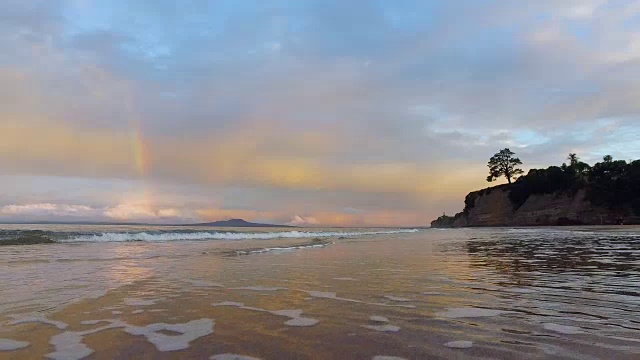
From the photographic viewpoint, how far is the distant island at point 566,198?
75500mm

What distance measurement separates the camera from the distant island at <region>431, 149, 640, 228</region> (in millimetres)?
75500

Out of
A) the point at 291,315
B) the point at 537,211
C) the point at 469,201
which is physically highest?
the point at 469,201

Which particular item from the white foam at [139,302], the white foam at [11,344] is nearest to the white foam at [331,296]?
the white foam at [139,302]

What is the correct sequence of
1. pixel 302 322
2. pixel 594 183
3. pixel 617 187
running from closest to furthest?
pixel 302 322, pixel 617 187, pixel 594 183

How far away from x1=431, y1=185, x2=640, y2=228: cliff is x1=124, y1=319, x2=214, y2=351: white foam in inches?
3101

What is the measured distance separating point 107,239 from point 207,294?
24.5 meters

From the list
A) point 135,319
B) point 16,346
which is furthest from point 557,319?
point 16,346

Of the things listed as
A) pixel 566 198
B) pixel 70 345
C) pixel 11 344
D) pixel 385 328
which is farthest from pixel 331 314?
pixel 566 198

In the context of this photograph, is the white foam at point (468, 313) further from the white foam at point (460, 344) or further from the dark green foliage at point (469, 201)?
the dark green foliage at point (469, 201)

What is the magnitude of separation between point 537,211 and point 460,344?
95.1m

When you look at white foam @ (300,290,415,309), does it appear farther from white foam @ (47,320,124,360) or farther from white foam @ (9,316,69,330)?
white foam @ (9,316,69,330)

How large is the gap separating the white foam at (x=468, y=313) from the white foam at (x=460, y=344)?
1.10 m

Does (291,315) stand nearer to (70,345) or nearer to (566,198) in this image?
(70,345)

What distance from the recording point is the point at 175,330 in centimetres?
470
